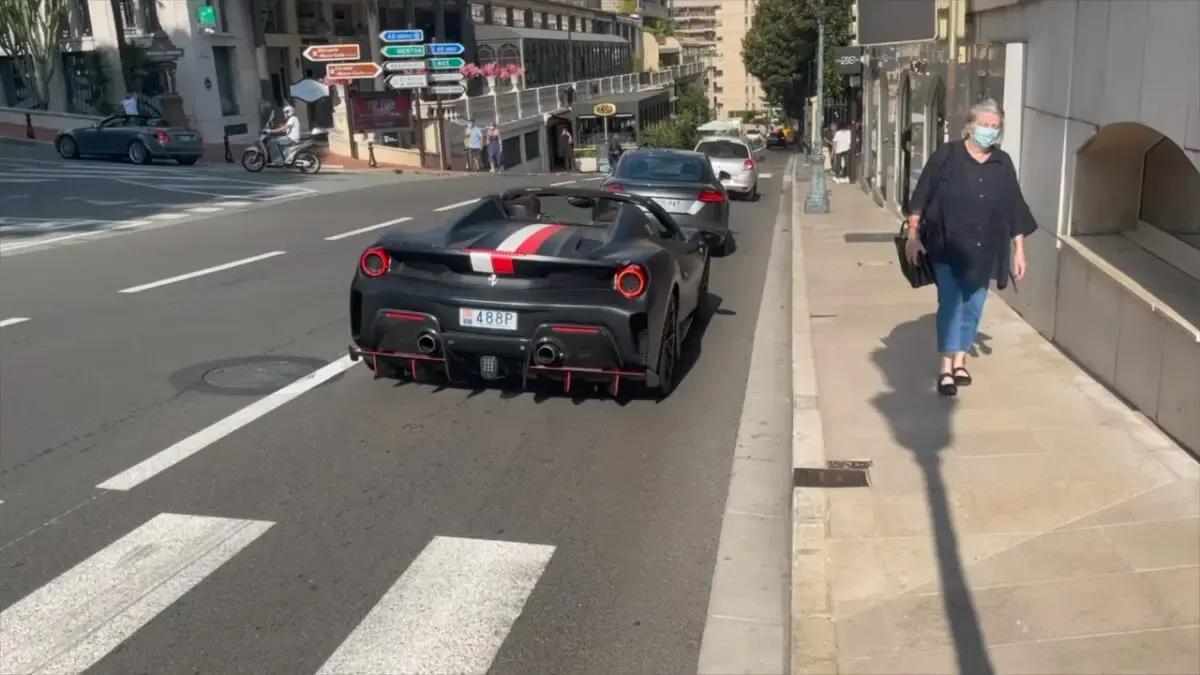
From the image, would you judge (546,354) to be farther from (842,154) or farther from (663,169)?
(842,154)

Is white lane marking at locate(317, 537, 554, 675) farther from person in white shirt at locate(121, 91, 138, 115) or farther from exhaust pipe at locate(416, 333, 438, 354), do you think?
person in white shirt at locate(121, 91, 138, 115)

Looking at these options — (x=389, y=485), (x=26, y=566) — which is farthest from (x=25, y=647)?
(x=389, y=485)

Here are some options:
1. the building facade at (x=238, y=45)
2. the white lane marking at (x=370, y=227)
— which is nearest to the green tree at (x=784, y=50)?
the building facade at (x=238, y=45)

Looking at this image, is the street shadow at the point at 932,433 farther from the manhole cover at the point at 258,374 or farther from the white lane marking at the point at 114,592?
the manhole cover at the point at 258,374

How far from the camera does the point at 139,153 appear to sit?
30453 millimetres

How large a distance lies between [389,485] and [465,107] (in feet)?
123

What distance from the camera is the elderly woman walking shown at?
6906mm

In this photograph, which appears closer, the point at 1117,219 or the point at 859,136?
the point at 1117,219

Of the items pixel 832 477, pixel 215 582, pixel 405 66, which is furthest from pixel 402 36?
pixel 215 582

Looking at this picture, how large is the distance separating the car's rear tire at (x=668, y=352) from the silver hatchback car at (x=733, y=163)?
17682mm

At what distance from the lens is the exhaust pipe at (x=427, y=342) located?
731cm

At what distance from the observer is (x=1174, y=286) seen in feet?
21.9

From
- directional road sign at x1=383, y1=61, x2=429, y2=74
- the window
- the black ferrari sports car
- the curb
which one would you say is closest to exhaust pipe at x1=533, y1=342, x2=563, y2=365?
the black ferrari sports car

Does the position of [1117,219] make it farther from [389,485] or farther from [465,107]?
[465,107]
